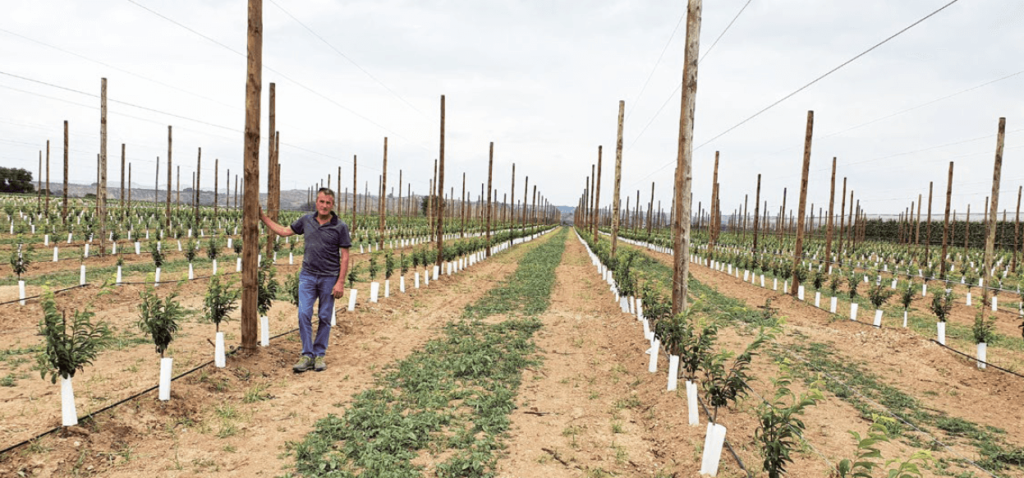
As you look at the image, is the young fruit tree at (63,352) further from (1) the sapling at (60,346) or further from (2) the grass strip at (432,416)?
(2) the grass strip at (432,416)

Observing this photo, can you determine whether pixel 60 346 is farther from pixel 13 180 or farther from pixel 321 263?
pixel 13 180

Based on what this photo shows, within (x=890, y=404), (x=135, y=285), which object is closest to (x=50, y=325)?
(x=890, y=404)

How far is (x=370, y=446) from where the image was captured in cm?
485

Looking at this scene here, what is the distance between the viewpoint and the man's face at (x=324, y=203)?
6.90m

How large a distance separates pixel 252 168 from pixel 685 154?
655cm

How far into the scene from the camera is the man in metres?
7.05

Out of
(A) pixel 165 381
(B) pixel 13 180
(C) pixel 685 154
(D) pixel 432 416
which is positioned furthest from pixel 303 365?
(B) pixel 13 180

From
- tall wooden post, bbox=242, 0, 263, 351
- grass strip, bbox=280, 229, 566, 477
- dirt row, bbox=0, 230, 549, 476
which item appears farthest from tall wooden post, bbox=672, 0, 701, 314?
tall wooden post, bbox=242, 0, 263, 351

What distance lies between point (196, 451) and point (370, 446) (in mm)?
1584

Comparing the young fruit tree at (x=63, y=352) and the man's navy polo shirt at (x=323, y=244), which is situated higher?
the man's navy polo shirt at (x=323, y=244)

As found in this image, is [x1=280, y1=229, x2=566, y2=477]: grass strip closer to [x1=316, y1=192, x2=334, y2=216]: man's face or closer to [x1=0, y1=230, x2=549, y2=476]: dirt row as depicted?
[x1=0, y1=230, x2=549, y2=476]: dirt row

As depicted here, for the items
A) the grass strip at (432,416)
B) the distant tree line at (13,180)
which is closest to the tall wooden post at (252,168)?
the grass strip at (432,416)

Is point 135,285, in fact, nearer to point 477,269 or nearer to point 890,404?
point 477,269

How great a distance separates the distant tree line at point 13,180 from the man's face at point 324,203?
309 feet
